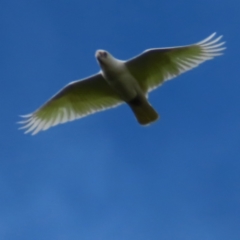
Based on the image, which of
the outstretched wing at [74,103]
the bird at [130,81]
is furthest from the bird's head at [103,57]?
the outstretched wing at [74,103]

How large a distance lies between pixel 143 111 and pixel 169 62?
1258 mm

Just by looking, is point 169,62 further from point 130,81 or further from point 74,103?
point 74,103

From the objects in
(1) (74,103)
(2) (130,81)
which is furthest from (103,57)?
(1) (74,103)

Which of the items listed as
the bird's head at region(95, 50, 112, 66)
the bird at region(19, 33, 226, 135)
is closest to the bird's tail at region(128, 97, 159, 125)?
the bird at region(19, 33, 226, 135)

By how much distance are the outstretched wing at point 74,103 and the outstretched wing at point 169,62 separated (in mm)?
842

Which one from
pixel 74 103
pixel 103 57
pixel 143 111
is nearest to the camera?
pixel 103 57

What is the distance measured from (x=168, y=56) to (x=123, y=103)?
5.29 ft

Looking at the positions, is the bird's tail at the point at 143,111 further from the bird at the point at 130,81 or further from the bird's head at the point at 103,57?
the bird's head at the point at 103,57

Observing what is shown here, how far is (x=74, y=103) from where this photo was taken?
63.1 feet

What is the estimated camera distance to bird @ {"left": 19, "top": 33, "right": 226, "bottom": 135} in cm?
1766

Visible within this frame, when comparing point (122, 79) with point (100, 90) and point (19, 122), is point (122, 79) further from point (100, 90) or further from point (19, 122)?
point (19, 122)

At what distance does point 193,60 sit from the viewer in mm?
18281

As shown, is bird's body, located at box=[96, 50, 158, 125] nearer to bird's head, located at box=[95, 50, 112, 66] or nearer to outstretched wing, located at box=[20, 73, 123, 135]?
bird's head, located at box=[95, 50, 112, 66]

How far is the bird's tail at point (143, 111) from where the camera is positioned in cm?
1795
